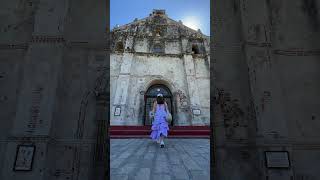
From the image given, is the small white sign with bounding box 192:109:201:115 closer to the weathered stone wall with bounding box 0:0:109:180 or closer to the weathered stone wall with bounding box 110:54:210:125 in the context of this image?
the weathered stone wall with bounding box 110:54:210:125

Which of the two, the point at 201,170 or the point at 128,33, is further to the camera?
the point at 128,33

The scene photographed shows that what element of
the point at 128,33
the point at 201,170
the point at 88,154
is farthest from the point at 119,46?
the point at 88,154

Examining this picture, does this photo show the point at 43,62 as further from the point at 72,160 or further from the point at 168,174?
the point at 168,174

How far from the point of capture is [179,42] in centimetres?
2402

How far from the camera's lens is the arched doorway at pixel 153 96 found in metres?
19.8

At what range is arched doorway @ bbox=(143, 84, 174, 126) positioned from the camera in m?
19.8

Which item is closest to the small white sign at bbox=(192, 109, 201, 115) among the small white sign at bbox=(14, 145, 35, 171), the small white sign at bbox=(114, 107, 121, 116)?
the small white sign at bbox=(114, 107, 121, 116)

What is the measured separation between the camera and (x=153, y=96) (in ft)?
68.2

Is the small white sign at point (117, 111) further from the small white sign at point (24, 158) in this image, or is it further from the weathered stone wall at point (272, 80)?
the small white sign at point (24, 158)

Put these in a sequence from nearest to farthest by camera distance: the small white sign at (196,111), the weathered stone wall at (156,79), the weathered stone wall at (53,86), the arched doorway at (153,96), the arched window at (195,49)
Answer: the weathered stone wall at (53,86) → the weathered stone wall at (156,79) → the small white sign at (196,111) → the arched doorway at (153,96) → the arched window at (195,49)

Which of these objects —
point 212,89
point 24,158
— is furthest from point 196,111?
point 24,158

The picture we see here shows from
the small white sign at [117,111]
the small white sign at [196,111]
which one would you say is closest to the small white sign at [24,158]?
the small white sign at [117,111]

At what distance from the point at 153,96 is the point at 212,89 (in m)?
17.5

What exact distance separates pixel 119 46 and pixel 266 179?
22.3m
